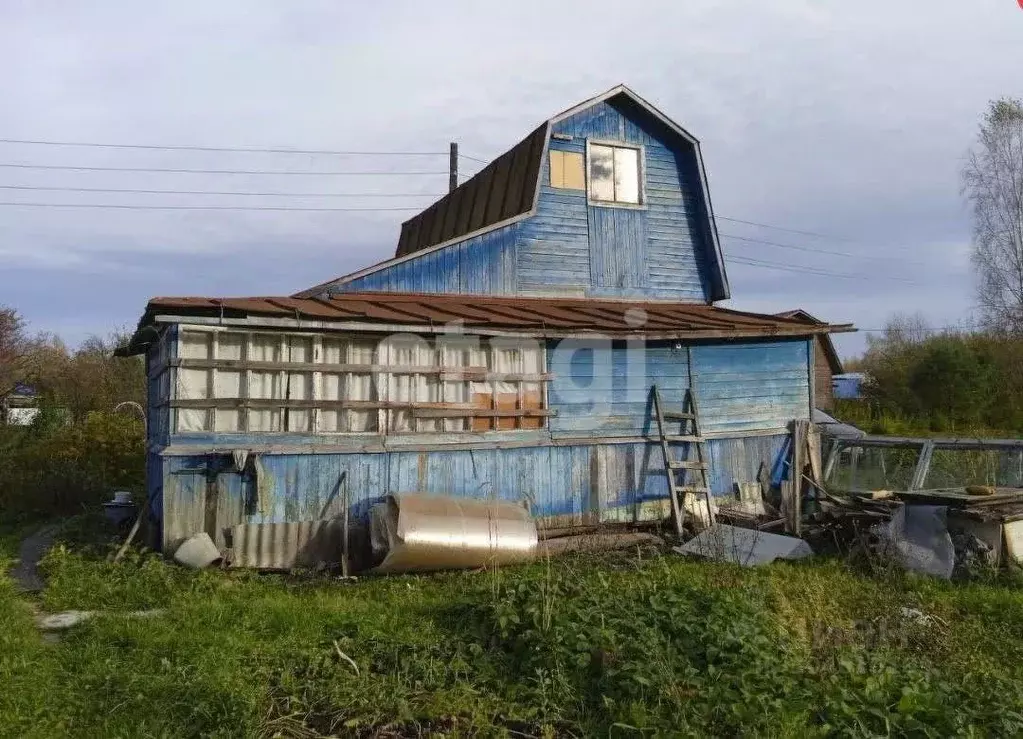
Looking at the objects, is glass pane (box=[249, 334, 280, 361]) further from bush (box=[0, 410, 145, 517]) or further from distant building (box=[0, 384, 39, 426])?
distant building (box=[0, 384, 39, 426])

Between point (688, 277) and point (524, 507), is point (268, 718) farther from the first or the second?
point (688, 277)

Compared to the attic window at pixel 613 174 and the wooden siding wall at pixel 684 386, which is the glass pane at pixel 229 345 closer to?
the wooden siding wall at pixel 684 386

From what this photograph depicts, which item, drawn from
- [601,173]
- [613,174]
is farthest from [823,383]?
[601,173]

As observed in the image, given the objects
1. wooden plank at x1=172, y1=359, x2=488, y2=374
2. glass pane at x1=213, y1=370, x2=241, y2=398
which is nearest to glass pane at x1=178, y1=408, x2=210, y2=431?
glass pane at x1=213, y1=370, x2=241, y2=398

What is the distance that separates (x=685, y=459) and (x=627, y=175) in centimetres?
576

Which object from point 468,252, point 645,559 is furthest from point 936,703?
point 468,252

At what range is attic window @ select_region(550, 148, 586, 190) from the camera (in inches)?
542

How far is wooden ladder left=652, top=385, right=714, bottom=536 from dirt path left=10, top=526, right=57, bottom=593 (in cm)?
800

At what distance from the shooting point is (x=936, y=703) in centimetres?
445

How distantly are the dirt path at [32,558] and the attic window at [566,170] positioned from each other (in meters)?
9.79

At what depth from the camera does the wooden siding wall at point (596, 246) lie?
42.8 ft

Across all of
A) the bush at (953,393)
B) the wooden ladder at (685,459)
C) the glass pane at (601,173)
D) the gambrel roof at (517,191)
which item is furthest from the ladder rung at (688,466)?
the bush at (953,393)

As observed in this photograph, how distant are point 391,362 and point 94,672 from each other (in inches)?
201

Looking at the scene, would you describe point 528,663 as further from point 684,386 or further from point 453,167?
point 453,167
